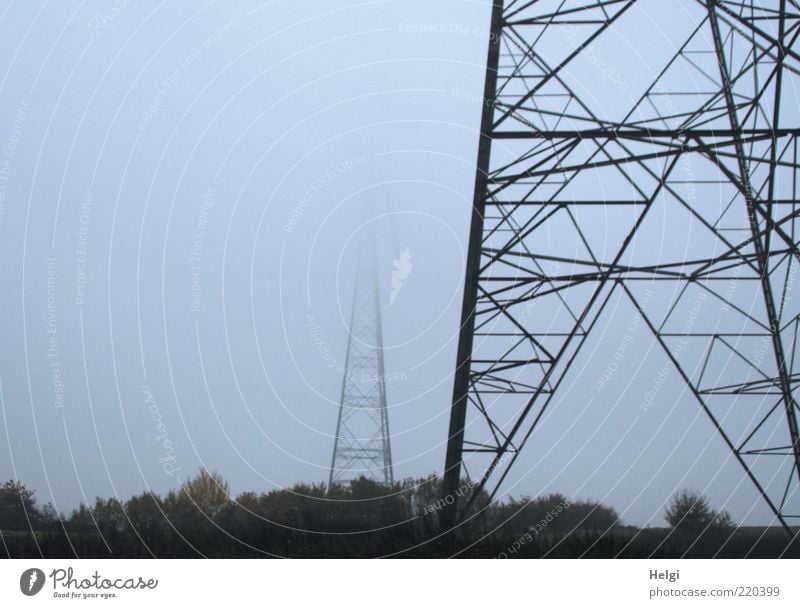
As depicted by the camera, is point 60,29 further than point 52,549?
Yes

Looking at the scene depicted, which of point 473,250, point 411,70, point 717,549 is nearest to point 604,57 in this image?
point 411,70

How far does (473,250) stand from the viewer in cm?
1158

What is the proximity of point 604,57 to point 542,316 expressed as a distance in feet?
15.4

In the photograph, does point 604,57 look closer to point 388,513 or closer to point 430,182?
point 430,182

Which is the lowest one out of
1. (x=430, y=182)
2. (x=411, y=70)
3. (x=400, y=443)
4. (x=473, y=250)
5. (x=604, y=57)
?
(x=400, y=443)

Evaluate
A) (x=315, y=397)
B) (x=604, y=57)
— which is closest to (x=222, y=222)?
(x=315, y=397)

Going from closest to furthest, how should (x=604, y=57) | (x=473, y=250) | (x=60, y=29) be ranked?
(x=473, y=250), (x=60, y=29), (x=604, y=57)

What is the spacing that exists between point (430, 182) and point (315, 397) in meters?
3.76

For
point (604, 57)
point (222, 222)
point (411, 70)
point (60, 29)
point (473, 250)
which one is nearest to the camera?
point (473, 250)

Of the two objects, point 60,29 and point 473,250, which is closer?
point 473,250
